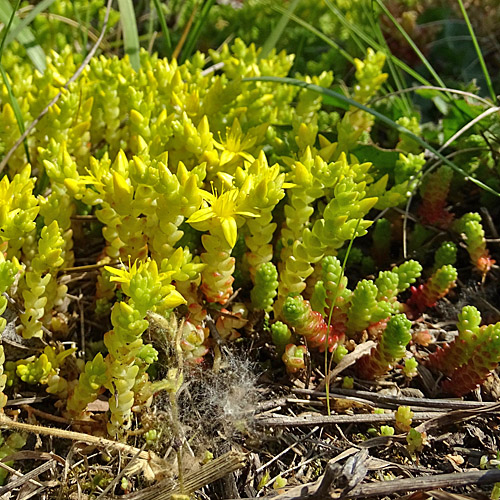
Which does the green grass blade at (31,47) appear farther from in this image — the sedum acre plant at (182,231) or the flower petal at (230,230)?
the flower petal at (230,230)

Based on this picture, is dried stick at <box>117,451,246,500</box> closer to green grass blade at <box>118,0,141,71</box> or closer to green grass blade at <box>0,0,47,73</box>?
green grass blade at <box>118,0,141,71</box>

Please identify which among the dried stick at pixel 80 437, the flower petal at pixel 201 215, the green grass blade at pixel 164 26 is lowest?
the dried stick at pixel 80 437

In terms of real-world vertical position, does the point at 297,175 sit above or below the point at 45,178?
above

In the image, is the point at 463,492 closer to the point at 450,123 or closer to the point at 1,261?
the point at 1,261

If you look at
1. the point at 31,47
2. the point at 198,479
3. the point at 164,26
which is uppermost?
the point at 164,26

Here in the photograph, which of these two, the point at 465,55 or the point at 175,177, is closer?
the point at 175,177

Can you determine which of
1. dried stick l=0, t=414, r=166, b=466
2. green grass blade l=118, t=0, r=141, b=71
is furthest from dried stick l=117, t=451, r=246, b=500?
green grass blade l=118, t=0, r=141, b=71

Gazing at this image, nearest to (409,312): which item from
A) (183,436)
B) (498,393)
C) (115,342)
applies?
(498,393)

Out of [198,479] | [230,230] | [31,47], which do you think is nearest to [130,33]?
[31,47]

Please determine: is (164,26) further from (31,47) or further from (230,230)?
(230,230)

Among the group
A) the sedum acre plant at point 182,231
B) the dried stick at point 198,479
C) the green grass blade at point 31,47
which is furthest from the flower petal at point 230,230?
the green grass blade at point 31,47


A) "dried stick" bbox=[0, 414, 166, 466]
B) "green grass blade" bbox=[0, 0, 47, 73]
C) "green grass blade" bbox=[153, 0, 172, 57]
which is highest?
"green grass blade" bbox=[153, 0, 172, 57]
